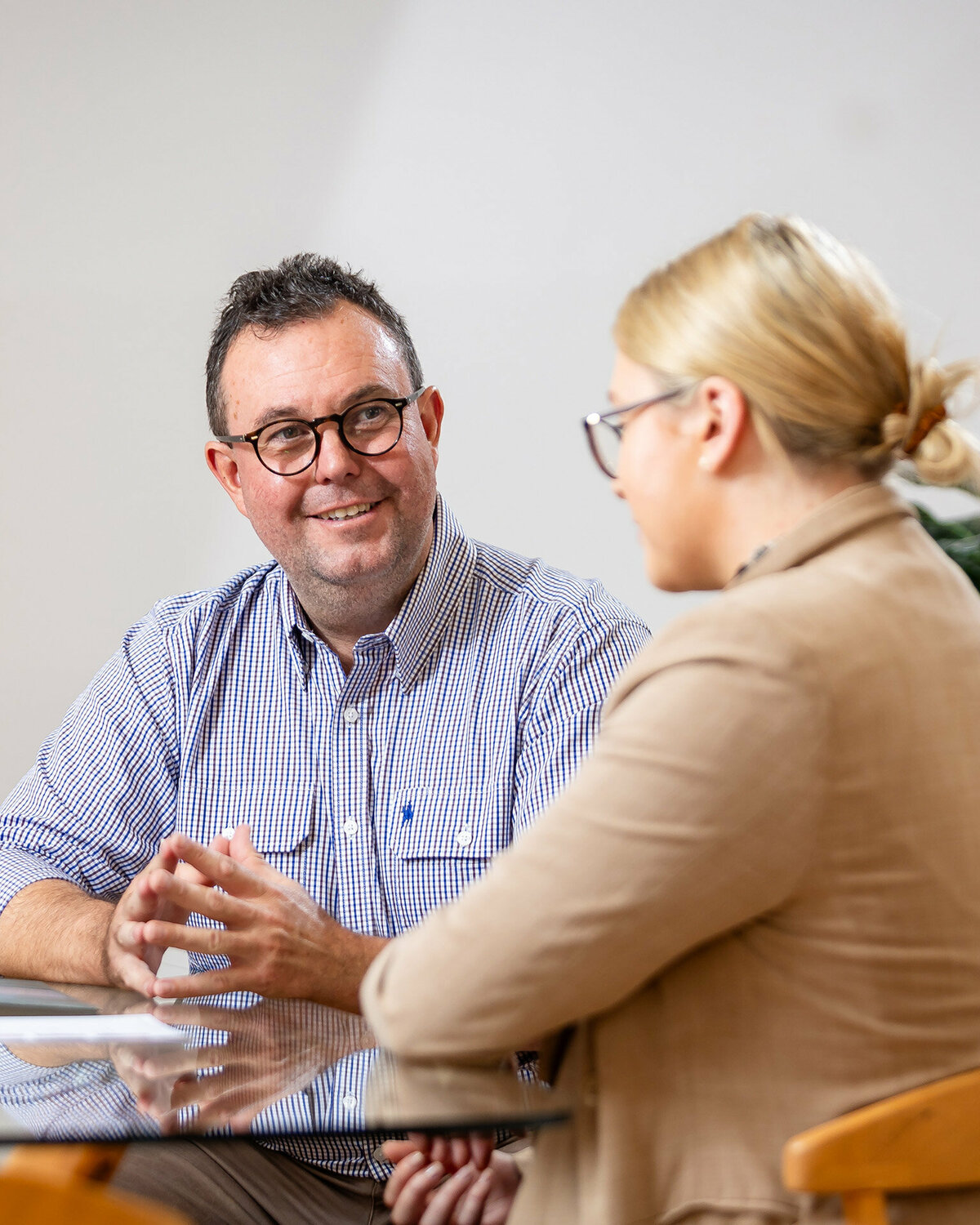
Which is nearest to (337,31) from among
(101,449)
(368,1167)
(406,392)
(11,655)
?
(101,449)

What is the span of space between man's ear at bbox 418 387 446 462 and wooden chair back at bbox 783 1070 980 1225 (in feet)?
4.12

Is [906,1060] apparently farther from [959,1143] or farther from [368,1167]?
[368,1167]

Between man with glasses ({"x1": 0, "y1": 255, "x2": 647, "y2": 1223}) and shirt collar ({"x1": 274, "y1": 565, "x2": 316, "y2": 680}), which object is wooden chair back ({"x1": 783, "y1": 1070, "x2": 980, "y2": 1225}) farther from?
shirt collar ({"x1": 274, "y1": 565, "x2": 316, "y2": 680})

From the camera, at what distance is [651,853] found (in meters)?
0.82

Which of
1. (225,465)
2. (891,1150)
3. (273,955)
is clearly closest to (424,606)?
(225,465)

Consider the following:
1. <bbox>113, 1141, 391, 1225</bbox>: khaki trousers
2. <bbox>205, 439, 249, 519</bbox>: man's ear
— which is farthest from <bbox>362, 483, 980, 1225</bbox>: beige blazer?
<bbox>205, 439, 249, 519</bbox>: man's ear

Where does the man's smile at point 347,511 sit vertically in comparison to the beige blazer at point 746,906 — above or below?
above

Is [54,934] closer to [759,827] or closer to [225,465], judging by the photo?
[225,465]

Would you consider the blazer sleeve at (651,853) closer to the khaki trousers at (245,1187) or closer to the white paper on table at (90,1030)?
the white paper on table at (90,1030)

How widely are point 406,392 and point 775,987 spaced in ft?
3.90

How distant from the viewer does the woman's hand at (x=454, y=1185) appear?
1.19 m

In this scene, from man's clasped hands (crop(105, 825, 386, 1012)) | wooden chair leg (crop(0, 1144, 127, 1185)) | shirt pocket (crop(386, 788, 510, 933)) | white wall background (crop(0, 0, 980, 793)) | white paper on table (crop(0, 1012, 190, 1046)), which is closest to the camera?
wooden chair leg (crop(0, 1144, 127, 1185))

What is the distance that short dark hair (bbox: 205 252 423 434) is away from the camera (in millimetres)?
1817

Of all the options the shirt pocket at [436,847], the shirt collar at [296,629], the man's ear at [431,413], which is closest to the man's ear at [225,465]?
the shirt collar at [296,629]
